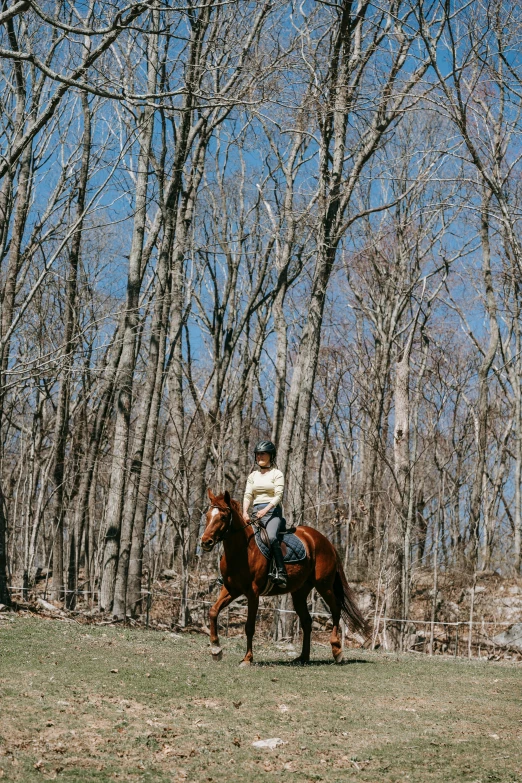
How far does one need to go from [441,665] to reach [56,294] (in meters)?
17.9

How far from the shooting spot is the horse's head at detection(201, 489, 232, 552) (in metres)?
8.99

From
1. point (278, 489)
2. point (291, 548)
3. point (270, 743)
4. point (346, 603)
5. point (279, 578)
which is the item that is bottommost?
point (270, 743)

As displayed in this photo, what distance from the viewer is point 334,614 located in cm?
1104

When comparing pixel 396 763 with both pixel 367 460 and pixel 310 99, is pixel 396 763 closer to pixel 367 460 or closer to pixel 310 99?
pixel 310 99

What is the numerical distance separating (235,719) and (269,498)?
3477 mm

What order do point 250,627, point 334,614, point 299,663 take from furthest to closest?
point 334,614 < point 299,663 < point 250,627

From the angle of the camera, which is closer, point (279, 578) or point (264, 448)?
point (279, 578)

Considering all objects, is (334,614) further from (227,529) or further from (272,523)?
(227,529)

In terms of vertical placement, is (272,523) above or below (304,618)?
above

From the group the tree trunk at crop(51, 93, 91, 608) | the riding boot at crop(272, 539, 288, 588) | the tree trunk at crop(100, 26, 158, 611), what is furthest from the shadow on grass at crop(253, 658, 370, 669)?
the tree trunk at crop(51, 93, 91, 608)

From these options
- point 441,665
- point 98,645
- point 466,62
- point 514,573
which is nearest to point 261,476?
point 98,645

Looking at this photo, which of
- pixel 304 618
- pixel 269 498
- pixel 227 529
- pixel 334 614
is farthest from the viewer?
pixel 334 614

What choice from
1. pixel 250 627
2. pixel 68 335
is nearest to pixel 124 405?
pixel 68 335

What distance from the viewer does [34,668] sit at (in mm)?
8461
